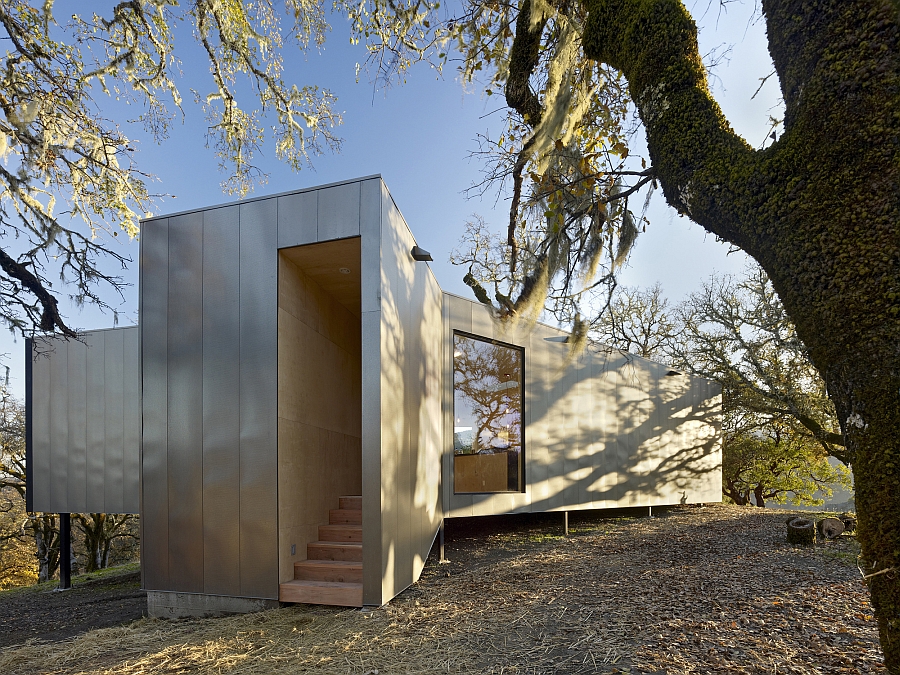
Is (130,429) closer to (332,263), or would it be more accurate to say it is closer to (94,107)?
(94,107)

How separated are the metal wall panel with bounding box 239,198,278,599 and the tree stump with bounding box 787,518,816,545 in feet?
20.0

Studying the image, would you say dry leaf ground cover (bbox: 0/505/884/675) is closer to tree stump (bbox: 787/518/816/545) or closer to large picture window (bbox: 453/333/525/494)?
tree stump (bbox: 787/518/816/545)

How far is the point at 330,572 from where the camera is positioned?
446 centimetres

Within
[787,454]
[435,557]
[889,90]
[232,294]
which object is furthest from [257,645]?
[787,454]

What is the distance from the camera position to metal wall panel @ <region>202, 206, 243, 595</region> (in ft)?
14.5

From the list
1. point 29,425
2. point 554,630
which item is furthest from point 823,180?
point 29,425

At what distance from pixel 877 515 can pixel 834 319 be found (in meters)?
0.63

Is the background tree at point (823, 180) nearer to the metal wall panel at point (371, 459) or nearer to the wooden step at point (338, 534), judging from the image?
the metal wall panel at point (371, 459)

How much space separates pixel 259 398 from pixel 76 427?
485cm

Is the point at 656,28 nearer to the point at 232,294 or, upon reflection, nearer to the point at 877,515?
the point at 877,515

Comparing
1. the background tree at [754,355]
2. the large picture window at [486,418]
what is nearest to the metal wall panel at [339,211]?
the large picture window at [486,418]

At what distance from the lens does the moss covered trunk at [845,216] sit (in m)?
1.59

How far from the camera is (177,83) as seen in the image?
646 cm

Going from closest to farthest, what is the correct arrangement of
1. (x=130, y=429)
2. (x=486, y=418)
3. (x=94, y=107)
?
(x=94, y=107) < (x=130, y=429) < (x=486, y=418)
